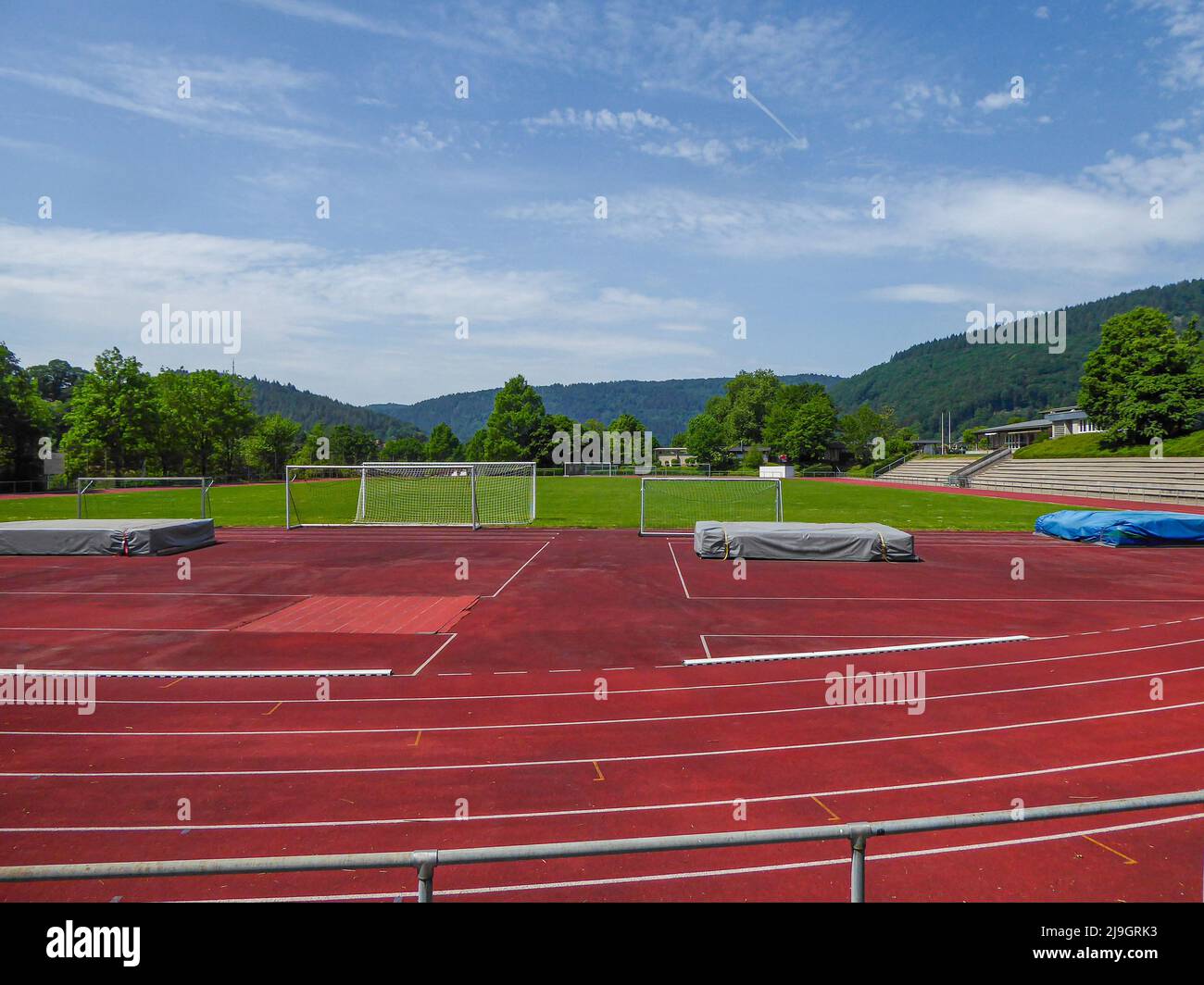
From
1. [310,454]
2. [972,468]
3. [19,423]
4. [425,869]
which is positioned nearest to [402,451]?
[310,454]

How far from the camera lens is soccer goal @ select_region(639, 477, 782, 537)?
3279 cm

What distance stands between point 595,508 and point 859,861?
40.6 metres

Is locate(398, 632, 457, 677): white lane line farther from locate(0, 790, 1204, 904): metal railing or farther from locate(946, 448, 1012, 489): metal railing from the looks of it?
locate(946, 448, 1012, 489): metal railing

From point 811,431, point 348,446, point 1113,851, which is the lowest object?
point 1113,851

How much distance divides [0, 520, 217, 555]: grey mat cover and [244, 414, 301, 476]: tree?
77.0m

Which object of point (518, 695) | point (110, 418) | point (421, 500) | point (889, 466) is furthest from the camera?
point (889, 466)

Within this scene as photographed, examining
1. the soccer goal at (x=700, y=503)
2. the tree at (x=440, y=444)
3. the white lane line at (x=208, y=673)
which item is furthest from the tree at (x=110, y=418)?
the tree at (x=440, y=444)

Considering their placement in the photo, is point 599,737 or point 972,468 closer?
point 599,737

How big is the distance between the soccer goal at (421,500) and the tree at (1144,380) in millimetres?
50367

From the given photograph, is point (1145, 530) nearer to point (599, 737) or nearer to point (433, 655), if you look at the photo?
point (599, 737)

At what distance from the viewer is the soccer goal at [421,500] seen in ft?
116

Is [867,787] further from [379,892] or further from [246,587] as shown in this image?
[246,587]

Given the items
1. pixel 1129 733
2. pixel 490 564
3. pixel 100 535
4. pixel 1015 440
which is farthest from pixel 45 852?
pixel 1015 440

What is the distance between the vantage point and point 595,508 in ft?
145
